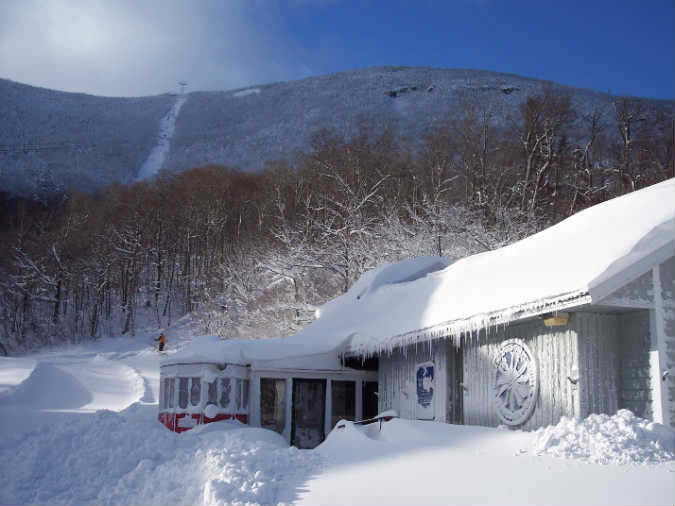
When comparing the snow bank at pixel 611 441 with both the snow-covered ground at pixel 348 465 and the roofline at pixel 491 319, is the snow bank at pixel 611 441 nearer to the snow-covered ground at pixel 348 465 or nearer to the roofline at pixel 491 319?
the snow-covered ground at pixel 348 465

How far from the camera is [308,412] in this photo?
14.0 metres

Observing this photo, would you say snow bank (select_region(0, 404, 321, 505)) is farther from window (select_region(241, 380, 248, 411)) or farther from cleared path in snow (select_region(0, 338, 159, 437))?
cleared path in snow (select_region(0, 338, 159, 437))

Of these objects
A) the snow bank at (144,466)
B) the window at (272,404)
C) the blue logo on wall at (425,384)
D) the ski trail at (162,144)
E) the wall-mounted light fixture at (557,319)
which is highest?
the ski trail at (162,144)

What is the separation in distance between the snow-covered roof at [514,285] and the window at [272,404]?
66 centimetres

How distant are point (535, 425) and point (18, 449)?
27.3ft

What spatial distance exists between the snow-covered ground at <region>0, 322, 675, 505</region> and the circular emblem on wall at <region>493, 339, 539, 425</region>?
1.22 feet

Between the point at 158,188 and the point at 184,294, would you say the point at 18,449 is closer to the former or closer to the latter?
the point at 184,294

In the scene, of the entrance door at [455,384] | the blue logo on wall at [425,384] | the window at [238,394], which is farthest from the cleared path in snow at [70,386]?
the entrance door at [455,384]

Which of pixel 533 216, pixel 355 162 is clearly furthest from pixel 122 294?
pixel 533 216

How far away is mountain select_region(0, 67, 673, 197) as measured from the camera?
59875 mm

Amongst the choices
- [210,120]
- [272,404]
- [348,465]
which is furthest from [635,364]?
[210,120]

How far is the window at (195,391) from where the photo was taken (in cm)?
1323

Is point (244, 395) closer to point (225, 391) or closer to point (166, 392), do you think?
point (225, 391)

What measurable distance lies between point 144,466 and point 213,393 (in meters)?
4.06
